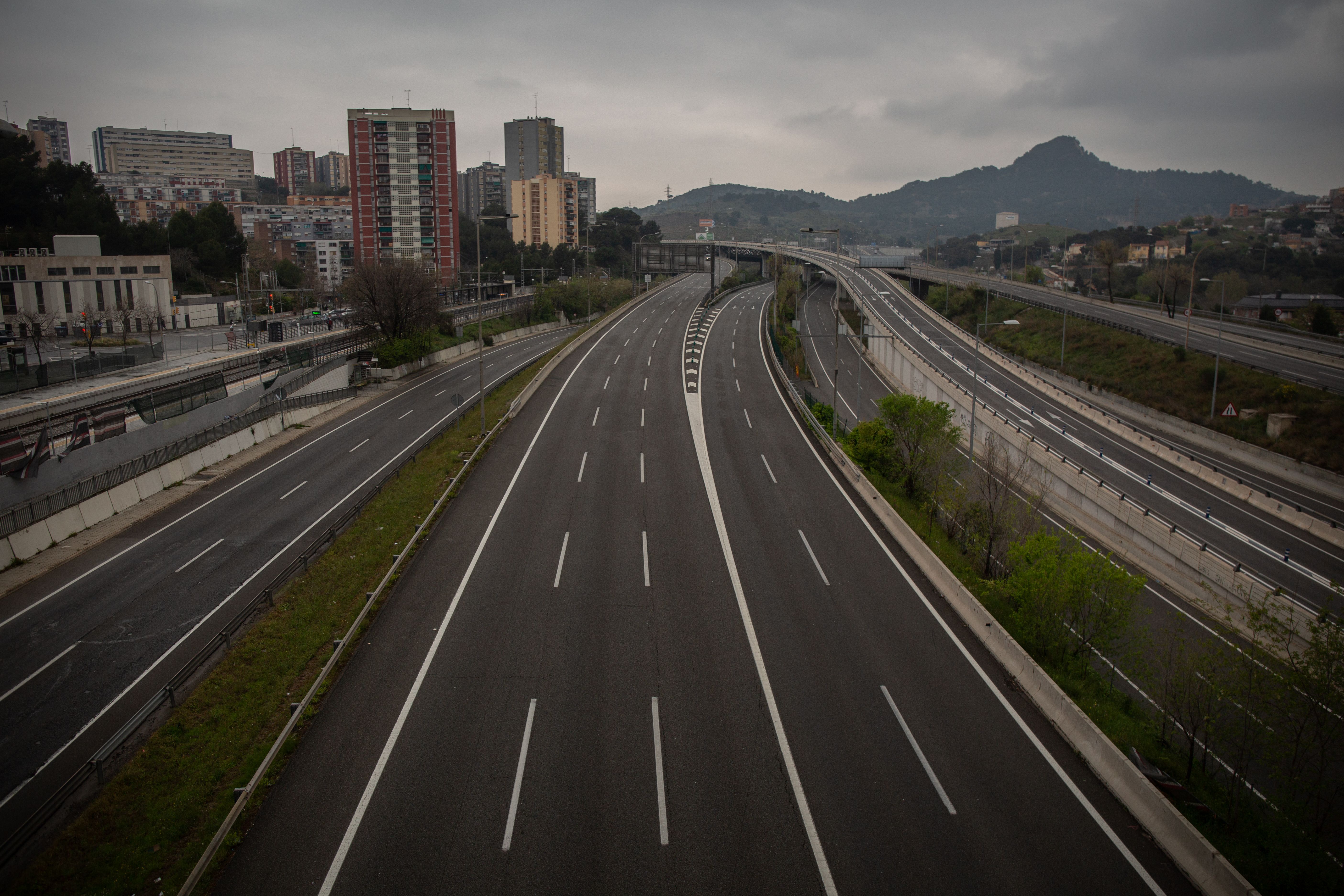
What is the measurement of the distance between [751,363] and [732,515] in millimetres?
31713

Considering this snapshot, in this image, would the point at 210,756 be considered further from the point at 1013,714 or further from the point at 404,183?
the point at 404,183

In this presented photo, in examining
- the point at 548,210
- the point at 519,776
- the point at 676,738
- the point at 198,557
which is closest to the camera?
the point at 519,776

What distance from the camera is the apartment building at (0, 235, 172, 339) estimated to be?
69.4 meters

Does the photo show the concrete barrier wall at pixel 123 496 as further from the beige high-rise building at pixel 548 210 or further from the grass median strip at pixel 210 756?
the beige high-rise building at pixel 548 210

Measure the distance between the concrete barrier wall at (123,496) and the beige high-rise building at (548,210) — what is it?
159 metres

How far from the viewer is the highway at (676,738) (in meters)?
12.0

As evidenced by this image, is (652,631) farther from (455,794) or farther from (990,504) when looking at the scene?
(990,504)

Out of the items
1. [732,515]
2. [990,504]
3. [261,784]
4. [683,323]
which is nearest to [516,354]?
[683,323]

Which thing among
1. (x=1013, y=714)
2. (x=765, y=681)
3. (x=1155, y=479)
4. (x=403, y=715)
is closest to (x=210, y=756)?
(x=403, y=715)

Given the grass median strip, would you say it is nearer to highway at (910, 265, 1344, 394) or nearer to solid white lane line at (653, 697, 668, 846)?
solid white lane line at (653, 697, 668, 846)

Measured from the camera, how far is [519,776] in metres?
13.9

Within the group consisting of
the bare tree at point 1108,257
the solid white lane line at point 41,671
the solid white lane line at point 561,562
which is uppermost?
the bare tree at point 1108,257

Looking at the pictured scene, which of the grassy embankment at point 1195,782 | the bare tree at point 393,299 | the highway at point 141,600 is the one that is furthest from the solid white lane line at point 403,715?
the bare tree at point 393,299

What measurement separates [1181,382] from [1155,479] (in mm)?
20089
